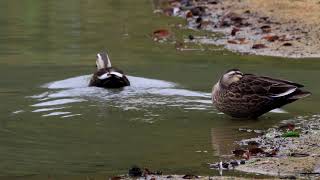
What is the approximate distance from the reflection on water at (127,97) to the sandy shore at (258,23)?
13.0ft

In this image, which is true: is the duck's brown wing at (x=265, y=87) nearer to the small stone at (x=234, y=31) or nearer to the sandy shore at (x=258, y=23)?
the sandy shore at (x=258, y=23)

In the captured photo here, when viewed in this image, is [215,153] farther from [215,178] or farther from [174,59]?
[174,59]

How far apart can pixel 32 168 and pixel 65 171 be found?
0.33m

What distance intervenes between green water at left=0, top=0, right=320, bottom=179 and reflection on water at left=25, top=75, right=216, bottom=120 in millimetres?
25

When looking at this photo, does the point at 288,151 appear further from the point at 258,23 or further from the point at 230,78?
the point at 258,23

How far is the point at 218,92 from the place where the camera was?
11.9 m

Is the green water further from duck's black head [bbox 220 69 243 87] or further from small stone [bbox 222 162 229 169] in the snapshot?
duck's black head [bbox 220 69 243 87]

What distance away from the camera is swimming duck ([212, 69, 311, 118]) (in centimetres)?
1170

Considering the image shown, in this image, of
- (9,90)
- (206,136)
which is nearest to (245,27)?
(9,90)

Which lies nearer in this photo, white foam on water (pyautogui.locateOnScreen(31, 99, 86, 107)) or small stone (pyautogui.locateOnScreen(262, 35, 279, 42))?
white foam on water (pyautogui.locateOnScreen(31, 99, 86, 107))

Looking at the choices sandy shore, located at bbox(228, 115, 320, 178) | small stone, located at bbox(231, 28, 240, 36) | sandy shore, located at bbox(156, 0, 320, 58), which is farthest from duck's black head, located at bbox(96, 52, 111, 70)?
small stone, located at bbox(231, 28, 240, 36)

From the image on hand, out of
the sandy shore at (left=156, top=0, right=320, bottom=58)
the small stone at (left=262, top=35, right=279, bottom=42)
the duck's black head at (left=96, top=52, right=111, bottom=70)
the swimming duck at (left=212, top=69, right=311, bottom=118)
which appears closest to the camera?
the swimming duck at (left=212, top=69, right=311, bottom=118)

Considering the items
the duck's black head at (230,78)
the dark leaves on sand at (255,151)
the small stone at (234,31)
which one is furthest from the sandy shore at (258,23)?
the dark leaves on sand at (255,151)

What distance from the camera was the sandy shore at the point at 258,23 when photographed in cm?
1820
